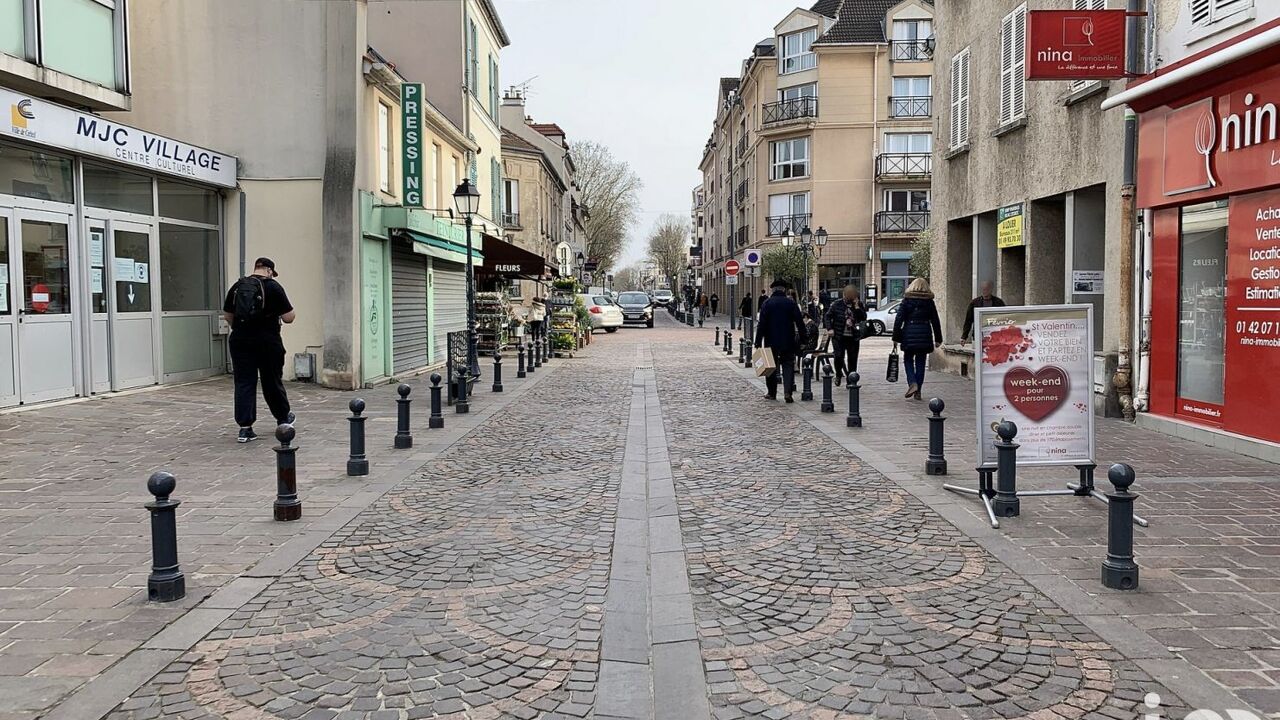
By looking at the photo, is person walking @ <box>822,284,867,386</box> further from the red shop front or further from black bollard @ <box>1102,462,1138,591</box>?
black bollard @ <box>1102,462,1138,591</box>

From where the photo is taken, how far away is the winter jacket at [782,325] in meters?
14.1

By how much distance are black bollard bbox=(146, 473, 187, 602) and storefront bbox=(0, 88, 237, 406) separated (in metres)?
7.65

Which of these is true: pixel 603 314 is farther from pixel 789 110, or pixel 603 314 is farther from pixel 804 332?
pixel 804 332

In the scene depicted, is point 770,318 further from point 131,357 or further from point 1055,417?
point 131,357

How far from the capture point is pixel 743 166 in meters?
54.2

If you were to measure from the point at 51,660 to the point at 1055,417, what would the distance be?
621cm

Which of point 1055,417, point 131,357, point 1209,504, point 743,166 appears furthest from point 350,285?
point 743,166

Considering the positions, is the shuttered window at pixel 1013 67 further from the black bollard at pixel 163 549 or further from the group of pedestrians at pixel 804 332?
the black bollard at pixel 163 549

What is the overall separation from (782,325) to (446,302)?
10.8 metres

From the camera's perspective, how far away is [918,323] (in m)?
13.4

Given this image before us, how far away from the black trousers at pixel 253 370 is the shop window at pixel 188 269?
17.5 feet

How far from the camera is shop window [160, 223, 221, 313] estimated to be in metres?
14.0

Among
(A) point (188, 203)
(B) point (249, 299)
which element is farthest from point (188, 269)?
(B) point (249, 299)

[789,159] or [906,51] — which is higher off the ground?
[906,51]
